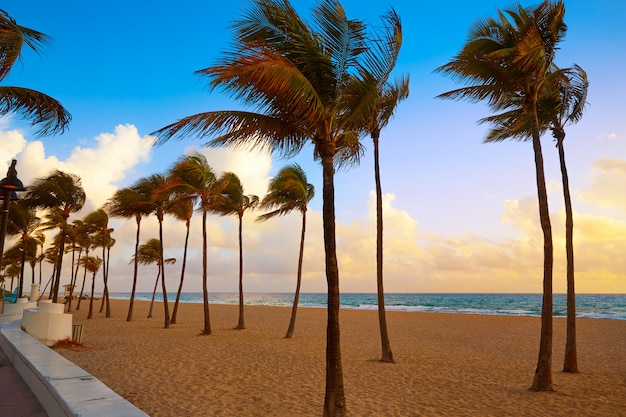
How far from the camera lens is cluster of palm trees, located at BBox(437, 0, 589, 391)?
9.08 m

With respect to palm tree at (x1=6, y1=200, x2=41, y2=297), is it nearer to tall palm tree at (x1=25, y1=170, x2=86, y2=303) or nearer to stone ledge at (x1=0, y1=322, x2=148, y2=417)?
tall palm tree at (x1=25, y1=170, x2=86, y2=303)

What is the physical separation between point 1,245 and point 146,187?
16.9 meters

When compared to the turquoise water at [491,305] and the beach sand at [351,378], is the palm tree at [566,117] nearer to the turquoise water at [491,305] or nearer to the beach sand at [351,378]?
the beach sand at [351,378]

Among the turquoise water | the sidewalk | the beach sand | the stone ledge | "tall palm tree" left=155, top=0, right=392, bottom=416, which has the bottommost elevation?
the turquoise water

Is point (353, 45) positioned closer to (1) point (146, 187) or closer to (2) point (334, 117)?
(2) point (334, 117)

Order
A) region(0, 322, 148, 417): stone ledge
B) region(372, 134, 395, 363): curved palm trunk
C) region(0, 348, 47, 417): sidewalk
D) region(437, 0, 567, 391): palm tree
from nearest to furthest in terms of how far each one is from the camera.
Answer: region(0, 322, 148, 417): stone ledge → region(0, 348, 47, 417): sidewalk → region(437, 0, 567, 391): palm tree → region(372, 134, 395, 363): curved palm trunk

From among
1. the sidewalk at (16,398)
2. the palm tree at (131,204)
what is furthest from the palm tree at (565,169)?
the palm tree at (131,204)

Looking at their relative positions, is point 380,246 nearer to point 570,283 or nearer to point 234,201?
point 570,283

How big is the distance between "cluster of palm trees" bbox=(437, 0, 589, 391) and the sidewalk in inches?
362

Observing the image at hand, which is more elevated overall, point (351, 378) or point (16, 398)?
point (16, 398)

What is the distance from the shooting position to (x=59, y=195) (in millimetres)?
23578

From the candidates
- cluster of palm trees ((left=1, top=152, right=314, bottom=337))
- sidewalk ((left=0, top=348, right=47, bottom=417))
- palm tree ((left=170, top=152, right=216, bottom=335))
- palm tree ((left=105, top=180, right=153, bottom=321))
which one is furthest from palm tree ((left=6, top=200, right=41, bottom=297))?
sidewalk ((left=0, top=348, right=47, bottom=417))

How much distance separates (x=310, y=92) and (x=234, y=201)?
57.4 feet

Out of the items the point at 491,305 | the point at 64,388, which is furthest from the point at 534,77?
the point at 491,305
